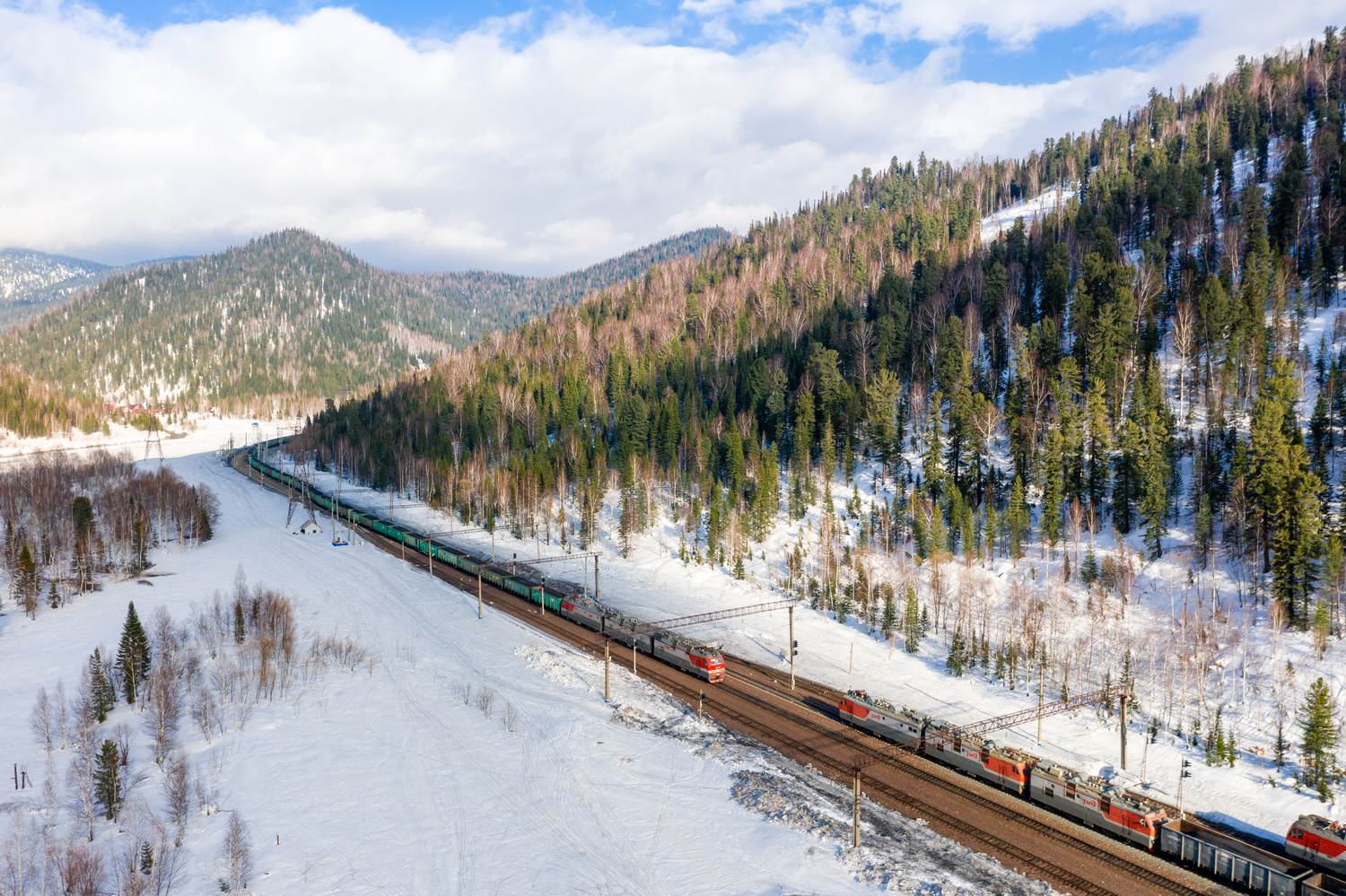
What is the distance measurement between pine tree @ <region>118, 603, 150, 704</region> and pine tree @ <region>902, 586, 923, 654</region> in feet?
215

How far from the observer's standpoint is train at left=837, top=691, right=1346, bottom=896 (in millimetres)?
32438

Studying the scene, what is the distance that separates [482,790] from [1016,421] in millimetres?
79165

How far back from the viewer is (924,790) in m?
41.2

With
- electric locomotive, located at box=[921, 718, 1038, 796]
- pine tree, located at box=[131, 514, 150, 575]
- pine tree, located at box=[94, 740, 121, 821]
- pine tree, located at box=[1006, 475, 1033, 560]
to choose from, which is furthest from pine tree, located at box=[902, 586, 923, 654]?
pine tree, located at box=[131, 514, 150, 575]

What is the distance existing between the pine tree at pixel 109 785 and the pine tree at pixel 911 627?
2336 inches

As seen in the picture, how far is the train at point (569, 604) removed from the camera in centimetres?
5853

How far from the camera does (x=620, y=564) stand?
96.8 m

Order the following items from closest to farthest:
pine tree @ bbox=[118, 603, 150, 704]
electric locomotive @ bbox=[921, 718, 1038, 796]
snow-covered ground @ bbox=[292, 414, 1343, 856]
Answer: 1. electric locomotive @ bbox=[921, 718, 1038, 796]
2. snow-covered ground @ bbox=[292, 414, 1343, 856]
3. pine tree @ bbox=[118, 603, 150, 704]

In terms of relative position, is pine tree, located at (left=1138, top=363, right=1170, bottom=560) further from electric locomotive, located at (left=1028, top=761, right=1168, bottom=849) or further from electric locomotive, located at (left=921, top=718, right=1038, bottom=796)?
electric locomotive, located at (left=1028, top=761, right=1168, bottom=849)

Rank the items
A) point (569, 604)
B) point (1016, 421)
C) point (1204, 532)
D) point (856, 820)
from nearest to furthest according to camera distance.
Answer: point (856, 820) < point (1204, 532) < point (569, 604) < point (1016, 421)

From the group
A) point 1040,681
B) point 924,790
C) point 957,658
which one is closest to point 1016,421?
point 957,658

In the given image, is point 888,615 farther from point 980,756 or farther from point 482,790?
point 482,790

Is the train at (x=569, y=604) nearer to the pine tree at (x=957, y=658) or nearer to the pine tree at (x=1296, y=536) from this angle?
the pine tree at (x=957, y=658)

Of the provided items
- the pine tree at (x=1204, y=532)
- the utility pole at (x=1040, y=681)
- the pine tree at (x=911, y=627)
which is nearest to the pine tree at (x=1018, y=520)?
the pine tree at (x=1204, y=532)
